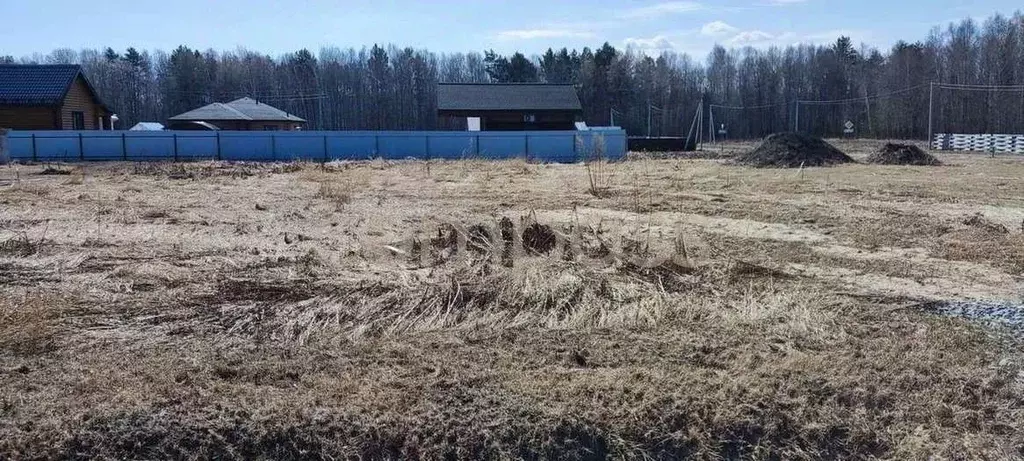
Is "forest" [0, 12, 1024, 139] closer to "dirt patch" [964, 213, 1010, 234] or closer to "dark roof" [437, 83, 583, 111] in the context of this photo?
"dark roof" [437, 83, 583, 111]

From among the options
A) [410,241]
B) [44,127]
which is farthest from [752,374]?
[44,127]

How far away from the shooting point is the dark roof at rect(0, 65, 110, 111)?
32.8m

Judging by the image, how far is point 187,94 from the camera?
7250 centimetres

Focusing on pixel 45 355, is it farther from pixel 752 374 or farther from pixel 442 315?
pixel 752 374

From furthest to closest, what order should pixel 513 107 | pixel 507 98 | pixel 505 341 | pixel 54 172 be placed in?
pixel 507 98
pixel 513 107
pixel 54 172
pixel 505 341

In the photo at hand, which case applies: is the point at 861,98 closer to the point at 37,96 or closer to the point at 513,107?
the point at 513,107

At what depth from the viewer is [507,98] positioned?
42.5 metres

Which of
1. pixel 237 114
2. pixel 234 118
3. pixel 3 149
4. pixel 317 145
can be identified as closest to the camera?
pixel 3 149

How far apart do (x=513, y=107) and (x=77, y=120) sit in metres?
21.7

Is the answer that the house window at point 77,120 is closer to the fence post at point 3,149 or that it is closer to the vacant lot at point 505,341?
the fence post at point 3,149

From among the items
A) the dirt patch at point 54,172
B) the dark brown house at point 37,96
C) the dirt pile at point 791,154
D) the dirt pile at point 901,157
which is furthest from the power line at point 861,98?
the dirt patch at point 54,172

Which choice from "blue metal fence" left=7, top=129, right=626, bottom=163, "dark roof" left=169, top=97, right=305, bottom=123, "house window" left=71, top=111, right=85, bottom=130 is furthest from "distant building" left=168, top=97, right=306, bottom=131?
"blue metal fence" left=7, top=129, right=626, bottom=163

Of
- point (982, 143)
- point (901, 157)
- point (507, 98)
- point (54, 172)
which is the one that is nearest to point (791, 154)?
point (901, 157)

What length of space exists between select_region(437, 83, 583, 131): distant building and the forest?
22.0 meters
